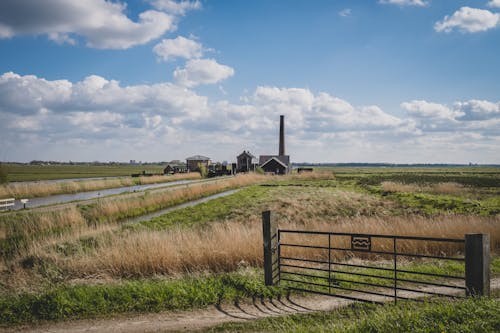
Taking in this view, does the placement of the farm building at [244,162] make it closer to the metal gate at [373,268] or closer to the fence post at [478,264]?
the metal gate at [373,268]

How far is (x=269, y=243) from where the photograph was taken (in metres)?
7.76

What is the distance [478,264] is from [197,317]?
17.1 feet

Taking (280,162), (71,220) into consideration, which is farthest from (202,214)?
(280,162)

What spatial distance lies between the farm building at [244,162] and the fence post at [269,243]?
75833 mm

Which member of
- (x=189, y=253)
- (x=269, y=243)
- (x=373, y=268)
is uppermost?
(x=269, y=243)

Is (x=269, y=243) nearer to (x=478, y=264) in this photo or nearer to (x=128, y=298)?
(x=128, y=298)

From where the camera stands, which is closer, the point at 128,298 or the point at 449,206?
the point at 128,298

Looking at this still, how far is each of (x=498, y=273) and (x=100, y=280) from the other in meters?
11.0

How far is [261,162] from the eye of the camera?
8706cm

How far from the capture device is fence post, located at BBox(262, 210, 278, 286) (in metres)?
7.71

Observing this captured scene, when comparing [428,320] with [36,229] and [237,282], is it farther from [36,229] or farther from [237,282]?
[36,229]

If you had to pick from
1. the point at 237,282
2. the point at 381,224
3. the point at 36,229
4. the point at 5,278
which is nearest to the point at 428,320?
the point at 237,282

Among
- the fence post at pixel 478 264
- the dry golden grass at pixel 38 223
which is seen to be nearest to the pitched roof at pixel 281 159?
the dry golden grass at pixel 38 223

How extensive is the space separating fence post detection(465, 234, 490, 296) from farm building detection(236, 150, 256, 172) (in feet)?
256
